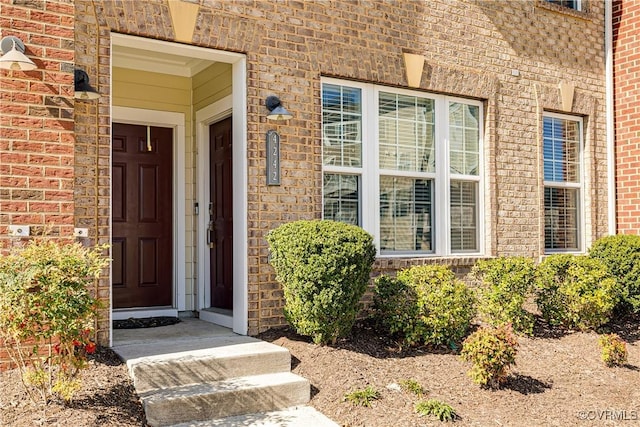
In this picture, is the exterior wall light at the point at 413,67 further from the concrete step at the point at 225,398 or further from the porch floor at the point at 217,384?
the concrete step at the point at 225,398

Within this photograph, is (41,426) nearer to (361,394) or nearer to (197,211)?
(361,394)

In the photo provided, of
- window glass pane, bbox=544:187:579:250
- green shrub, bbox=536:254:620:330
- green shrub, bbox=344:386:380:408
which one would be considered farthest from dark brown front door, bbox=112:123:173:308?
window glass pane, bbox=544:187:579:250

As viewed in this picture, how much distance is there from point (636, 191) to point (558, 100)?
1830 mm

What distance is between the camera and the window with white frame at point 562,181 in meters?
8.79

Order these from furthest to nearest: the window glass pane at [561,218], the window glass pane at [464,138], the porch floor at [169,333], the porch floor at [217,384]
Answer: the window glass pane at [561,218]
the window glass pane at [464,138]
the porch floor at [169,333]
the porch floor at [217,384]

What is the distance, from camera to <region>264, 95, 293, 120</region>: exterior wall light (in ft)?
19.9

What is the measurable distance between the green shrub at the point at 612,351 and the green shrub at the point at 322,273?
101 inches

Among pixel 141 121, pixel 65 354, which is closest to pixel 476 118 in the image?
pixel 141 121

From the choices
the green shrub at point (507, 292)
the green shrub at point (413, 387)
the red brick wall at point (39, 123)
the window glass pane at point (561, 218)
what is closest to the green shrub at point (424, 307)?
the green shrub at point (507, 292)

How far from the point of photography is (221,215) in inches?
286

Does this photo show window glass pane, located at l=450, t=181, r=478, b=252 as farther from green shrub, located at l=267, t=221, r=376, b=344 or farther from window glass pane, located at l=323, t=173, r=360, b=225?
green shrub, located at l=267, t=221, r=376, b=344

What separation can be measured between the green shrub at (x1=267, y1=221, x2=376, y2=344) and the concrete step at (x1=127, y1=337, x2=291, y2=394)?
17.5 inches

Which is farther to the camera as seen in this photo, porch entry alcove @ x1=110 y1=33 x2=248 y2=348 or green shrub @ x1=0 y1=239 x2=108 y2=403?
porch entry alcove @ x1=110 y1=33 x2=248 y2=348

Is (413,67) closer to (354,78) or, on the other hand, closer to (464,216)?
(354,78)
